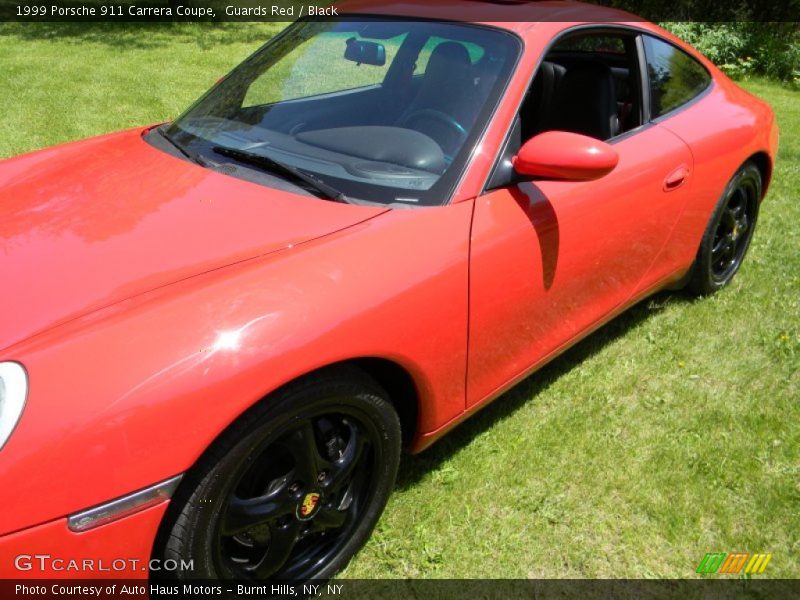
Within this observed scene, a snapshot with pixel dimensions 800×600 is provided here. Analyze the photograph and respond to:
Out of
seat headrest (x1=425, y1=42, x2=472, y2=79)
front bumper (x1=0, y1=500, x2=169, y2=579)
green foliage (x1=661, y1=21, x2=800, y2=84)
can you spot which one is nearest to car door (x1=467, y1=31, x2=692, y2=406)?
seat headrest (x1=425, y1=42, x2=472, y2=79)

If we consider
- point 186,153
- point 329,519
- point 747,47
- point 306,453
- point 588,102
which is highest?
point 588,102

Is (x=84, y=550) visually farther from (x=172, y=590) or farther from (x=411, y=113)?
(x=411, y=113)

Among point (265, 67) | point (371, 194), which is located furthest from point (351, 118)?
point (265, 67)

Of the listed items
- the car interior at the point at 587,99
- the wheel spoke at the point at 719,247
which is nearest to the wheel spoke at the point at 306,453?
the car interior at the point at 587,99

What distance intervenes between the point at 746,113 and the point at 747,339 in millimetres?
1092

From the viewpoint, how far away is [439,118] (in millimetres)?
2305

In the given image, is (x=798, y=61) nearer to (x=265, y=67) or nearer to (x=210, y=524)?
(x=265, y=67)

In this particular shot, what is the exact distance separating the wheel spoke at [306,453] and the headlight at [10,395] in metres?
0.60

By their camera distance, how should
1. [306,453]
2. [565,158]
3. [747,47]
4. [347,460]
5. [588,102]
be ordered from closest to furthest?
[306,453] < [347,460] < [565,158] < [588,102] < [747,47]

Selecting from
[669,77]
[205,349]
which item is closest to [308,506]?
[205,349]

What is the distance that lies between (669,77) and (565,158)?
136 cm

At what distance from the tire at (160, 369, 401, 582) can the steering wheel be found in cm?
86

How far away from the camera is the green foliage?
11047mm

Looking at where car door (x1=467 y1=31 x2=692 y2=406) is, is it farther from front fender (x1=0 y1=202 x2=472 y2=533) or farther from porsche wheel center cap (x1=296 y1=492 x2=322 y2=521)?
porsche wheel center cap (x1=296 y1=492 x2=322 y2=521)
